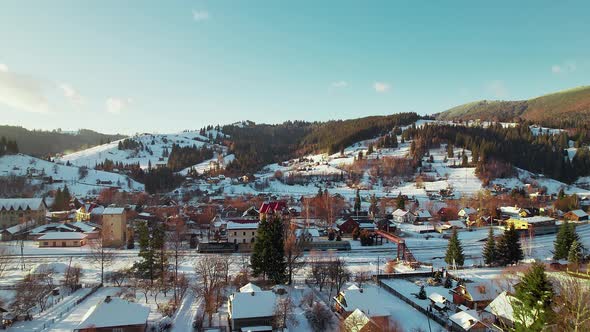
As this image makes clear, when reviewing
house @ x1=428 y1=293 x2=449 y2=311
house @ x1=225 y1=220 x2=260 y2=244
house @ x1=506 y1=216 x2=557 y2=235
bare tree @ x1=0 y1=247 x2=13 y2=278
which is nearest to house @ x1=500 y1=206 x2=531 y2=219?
house @ x1=506 y1=216 x2=557 y2=235

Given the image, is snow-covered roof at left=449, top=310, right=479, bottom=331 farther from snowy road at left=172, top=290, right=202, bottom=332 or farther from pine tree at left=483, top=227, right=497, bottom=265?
pine tree at left=483, top=227, right=497, bottom=265

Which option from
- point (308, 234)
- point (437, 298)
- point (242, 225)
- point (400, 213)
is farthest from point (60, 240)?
point (400, 213)

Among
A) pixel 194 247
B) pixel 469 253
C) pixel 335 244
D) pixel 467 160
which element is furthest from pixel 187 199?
pixel 467 160

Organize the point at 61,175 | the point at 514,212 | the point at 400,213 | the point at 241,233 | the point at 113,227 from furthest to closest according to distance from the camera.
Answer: the point at 61,175 → the point at 514,212 → the point at 400,213 → the point at 113,227 → the point at 241,233

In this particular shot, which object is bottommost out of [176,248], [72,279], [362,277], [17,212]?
[362,277]

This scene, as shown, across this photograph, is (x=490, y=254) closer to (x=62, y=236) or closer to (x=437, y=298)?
(x=437, y=298)

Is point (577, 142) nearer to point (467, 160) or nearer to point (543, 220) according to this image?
point (467, 160)
